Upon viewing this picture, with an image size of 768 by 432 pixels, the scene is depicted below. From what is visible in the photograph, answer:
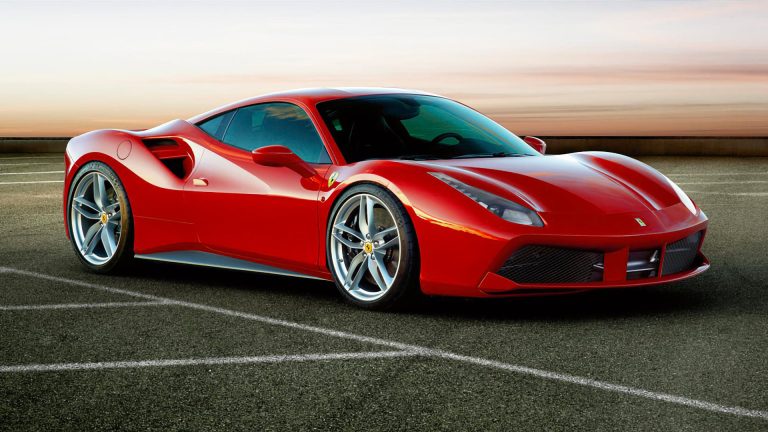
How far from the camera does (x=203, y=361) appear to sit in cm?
476

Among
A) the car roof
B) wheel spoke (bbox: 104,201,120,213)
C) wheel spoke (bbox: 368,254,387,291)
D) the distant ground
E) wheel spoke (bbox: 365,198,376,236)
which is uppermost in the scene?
the car roof

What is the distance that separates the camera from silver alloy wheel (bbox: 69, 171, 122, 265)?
7711 millimetres

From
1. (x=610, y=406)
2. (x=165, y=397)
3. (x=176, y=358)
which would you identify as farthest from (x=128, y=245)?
(x=610, y=406)

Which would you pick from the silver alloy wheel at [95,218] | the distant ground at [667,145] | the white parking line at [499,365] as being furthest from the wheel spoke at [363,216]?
the distant ground at [667,145]

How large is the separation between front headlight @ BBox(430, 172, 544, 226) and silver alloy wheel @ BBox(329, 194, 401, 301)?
1.54ft

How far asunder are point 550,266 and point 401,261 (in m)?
0.85

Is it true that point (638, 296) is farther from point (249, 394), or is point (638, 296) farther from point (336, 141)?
point (249, 394)

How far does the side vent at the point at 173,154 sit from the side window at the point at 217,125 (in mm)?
204

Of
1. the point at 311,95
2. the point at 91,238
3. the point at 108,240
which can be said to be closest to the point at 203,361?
the point at 311,95

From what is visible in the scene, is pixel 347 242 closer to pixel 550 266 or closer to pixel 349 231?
pixel 349 231

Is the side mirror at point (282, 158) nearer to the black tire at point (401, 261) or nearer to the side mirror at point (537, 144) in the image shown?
the black tire at point (401, 261)

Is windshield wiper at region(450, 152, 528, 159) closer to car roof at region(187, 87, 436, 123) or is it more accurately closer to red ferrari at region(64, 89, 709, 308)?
red ferrari at region(64, 89, 709, 308)

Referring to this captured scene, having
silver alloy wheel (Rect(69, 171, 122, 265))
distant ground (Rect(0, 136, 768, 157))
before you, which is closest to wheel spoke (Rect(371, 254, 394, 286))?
silver alloy wheel (Rect(69, 171, 122, 265))

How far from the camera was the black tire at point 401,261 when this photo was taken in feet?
18.6
